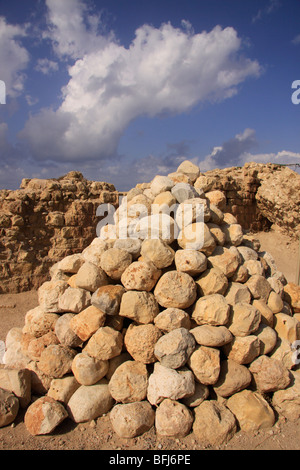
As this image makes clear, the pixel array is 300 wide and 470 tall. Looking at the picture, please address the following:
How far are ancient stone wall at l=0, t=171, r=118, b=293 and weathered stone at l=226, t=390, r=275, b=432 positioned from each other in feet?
19.8

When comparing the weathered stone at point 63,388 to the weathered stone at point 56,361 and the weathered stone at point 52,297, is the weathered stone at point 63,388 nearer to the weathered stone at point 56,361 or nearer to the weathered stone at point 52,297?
the weathered stone at point 56,361

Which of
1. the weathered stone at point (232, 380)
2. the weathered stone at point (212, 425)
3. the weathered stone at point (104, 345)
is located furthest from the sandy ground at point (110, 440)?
the weathered stone at point (104, 345)

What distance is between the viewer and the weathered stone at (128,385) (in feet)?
10.6

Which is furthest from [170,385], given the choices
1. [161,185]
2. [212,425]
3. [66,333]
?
[161,185]

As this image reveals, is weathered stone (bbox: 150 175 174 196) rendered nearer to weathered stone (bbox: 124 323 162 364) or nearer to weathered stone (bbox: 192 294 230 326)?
weathered stone (bbox: 192 294 230 326)

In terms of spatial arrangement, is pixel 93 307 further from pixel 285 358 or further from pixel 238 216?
pixel 238 216

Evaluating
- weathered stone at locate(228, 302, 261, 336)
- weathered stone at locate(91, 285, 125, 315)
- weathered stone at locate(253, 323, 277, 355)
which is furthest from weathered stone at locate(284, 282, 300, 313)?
weathered stone at locate(91, 285, 125, 315)

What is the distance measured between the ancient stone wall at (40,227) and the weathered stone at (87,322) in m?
4.85

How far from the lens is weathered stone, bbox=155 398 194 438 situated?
301cm

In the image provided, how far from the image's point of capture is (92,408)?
327 centimetres

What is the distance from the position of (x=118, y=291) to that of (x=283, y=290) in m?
2.64

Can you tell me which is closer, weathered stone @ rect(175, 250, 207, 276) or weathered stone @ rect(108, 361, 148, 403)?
weathered stone @ rect(108, 361, 148, 403)

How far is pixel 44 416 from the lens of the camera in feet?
10.1
